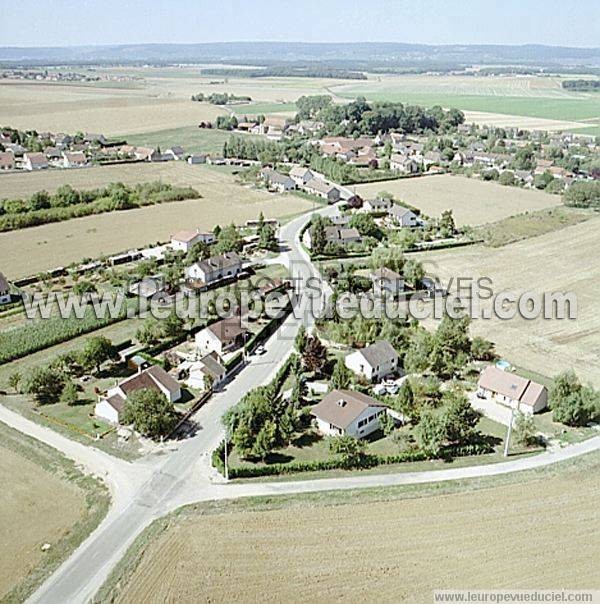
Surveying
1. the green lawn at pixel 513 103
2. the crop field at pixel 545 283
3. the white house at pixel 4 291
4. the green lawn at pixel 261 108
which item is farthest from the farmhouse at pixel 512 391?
the green lawn at pixel 513 103

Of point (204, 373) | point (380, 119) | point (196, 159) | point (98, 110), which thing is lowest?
point (204, 373)

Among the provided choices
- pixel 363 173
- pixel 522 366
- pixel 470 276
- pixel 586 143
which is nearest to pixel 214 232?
pixel 470 276

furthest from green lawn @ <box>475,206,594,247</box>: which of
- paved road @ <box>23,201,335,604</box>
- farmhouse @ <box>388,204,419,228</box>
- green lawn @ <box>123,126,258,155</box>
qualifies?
green lawn @ <box>123,126,258,155</box>

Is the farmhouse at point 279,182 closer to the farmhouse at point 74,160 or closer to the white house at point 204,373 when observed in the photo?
the farmhouse at point 74,160

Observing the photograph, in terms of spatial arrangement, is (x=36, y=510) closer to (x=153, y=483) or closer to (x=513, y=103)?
(x=153, y=483)

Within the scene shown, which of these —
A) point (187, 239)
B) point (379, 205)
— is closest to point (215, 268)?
point (187, 239)

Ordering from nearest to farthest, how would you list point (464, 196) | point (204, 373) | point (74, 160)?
point (204, 373)
point (464, 196)
point (74, 160)
